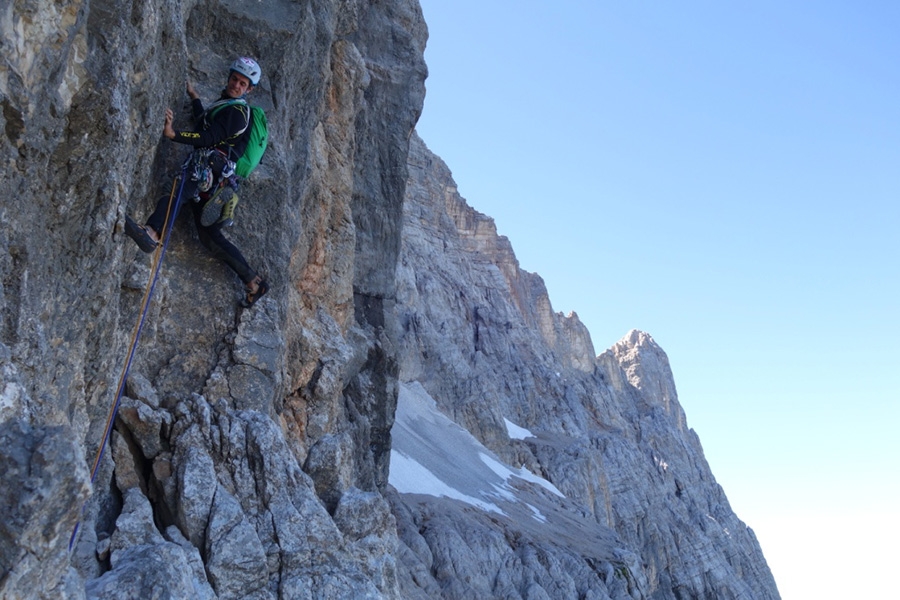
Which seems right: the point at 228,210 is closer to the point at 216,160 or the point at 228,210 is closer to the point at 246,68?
the point at 216,160

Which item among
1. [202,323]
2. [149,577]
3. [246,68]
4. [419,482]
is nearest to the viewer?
[149,577]

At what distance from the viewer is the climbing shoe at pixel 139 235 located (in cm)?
829

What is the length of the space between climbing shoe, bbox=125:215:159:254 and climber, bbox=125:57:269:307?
1.26ft

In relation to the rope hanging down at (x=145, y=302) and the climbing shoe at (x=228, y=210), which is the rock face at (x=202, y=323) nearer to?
the rope hanging down at (x=145, y=302)

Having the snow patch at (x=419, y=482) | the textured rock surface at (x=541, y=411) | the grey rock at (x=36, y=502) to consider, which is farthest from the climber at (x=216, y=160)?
the textured rock surface at (x=541, y=411)

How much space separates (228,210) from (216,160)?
72 centimetres

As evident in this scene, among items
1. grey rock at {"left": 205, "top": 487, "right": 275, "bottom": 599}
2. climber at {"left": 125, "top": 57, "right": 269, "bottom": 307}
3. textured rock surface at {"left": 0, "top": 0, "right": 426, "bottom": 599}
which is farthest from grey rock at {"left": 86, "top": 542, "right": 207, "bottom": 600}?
climber at {"left": 125, "top": 57, "right": 269, "bottom": 307}

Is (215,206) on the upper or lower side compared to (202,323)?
upper

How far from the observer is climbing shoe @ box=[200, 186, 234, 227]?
32.1ft

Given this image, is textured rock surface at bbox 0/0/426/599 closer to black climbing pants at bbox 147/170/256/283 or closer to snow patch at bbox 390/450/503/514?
black climbing pants at bbox 147/170/256/283

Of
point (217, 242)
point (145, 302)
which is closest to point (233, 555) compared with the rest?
point (145, 302)

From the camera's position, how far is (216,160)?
964 centimetres

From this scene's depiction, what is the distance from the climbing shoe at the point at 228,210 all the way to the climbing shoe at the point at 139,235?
5.35 feet

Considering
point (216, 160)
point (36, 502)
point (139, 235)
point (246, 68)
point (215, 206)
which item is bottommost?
point (36, 502)
